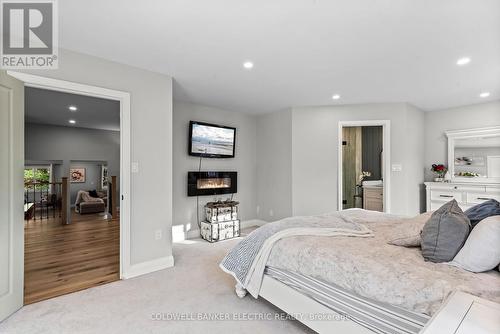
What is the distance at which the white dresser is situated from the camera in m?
3.90

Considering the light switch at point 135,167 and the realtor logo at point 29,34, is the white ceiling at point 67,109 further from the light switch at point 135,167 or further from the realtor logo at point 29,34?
the light switch at point 135,167

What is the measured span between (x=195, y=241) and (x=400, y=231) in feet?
10.4

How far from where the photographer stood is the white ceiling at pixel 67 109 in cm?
407

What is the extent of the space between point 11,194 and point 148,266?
151cm

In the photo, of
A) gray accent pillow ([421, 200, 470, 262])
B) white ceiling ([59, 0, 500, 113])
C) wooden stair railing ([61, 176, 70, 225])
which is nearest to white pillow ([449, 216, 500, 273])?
gray accent pillow ([421, 200, 470, 262])

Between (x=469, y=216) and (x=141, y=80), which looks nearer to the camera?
(x=469, y=216)

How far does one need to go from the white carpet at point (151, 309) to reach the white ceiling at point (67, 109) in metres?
3.01

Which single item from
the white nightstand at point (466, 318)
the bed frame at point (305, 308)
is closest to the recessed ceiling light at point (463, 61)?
the white nightstand at point (466, 318)

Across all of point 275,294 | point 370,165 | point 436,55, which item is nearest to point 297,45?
point 436,55

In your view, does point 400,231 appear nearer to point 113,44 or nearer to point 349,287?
point 349,287

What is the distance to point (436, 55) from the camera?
2.53m

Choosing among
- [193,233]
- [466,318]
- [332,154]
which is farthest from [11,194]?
[332,154]

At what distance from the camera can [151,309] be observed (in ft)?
6.93

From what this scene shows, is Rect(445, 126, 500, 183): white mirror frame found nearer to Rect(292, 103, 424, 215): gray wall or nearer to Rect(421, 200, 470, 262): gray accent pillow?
Rect(292, 103, 424, 215): gray wall
